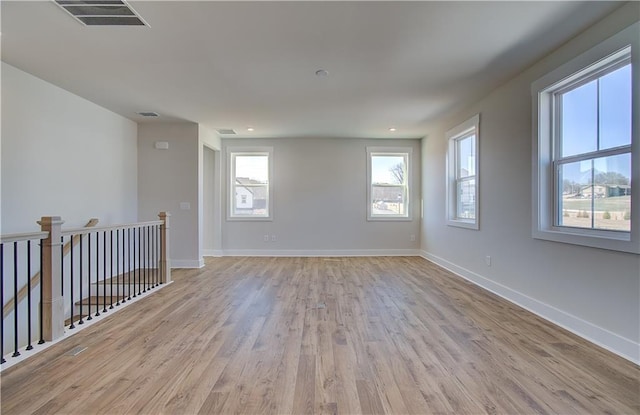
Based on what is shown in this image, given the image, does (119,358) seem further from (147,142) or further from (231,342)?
(147,142)

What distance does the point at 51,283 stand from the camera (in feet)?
8.25

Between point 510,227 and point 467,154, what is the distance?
165 centimetres

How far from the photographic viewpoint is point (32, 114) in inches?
135

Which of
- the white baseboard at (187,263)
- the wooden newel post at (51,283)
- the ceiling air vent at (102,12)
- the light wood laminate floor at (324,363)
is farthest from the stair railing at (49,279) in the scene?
the ceiling air vent at (102,12)

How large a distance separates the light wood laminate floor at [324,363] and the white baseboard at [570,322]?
0.09m

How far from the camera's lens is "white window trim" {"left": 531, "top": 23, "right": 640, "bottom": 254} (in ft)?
7.07

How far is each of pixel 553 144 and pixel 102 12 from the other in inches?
163

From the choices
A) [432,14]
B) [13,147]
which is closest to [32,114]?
[13,147]

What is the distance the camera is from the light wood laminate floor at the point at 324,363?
171cm

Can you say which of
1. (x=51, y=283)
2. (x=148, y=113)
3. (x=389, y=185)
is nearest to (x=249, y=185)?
(x=148, y=113)

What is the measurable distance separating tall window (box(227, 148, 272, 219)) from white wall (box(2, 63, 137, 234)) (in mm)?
1997

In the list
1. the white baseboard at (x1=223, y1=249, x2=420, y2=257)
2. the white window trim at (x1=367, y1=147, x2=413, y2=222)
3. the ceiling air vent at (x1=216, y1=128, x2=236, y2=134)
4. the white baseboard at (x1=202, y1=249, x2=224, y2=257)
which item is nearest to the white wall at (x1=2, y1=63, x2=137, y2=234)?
the ceiling air vent at (x1=216, y1=128, x2=236, y2=134)

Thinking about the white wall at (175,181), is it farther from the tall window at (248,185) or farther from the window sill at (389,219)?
the window sill at (389,219)

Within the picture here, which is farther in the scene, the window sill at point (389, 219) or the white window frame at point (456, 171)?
the window sill at point (389, 219)
